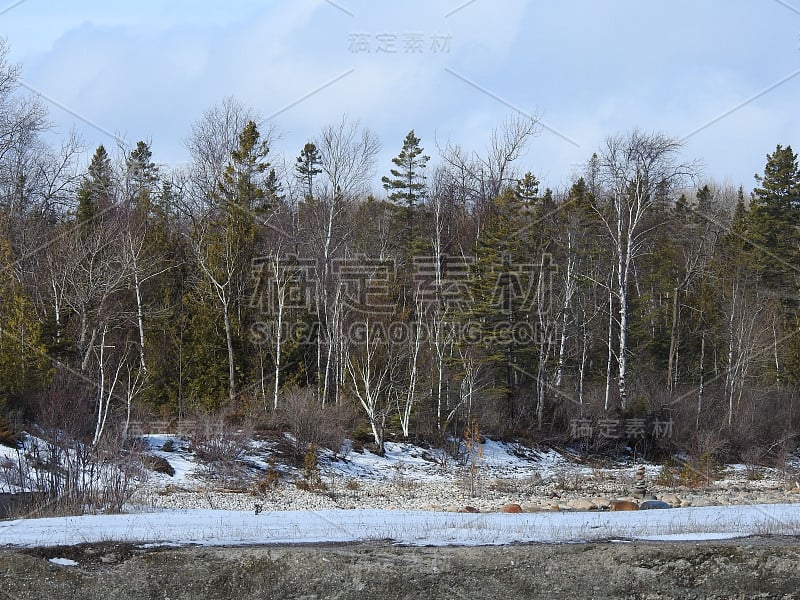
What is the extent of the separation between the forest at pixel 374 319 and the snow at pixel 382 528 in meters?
10.4

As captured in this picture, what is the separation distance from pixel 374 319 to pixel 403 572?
892 inches

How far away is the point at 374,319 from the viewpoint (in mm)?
30750

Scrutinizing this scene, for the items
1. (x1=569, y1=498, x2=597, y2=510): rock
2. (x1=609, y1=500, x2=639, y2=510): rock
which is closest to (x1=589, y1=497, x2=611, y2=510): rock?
(x1=569, y1=498, x2=597, y2=510): rock

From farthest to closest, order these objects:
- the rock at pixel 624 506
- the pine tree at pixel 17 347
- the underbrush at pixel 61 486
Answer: the pine tree at pixel 17 347, the rock at pixel 624 506, the underbrush at pixel 61 486

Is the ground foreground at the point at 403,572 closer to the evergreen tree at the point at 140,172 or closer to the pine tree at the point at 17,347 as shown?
the pine tree at the point at 17,347

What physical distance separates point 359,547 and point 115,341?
84.4 feet

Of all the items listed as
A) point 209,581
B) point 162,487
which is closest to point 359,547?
point 209,581

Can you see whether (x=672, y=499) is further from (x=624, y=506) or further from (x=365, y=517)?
(x=365, y=517)

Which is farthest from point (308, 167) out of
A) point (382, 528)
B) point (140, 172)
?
point (382, 528)

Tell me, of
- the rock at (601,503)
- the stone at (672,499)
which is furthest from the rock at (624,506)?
the stone at (672,499)

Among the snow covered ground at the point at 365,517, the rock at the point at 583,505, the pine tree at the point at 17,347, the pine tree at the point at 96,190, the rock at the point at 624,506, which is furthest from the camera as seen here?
the pine tree at the point at 96,190

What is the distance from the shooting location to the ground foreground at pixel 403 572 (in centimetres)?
797

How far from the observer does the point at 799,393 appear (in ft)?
124

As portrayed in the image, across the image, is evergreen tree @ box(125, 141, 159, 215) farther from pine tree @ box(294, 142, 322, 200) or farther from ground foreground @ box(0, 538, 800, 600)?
ground foreground @ box(0, 538, 800, 600)
